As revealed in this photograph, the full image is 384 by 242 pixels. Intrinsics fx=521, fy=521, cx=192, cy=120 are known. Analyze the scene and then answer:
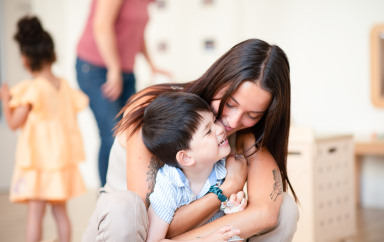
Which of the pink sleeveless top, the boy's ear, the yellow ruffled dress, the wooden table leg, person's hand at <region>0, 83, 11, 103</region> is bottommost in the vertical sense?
the wooden table leg

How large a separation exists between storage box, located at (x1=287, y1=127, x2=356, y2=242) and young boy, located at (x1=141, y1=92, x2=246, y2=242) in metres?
0.88

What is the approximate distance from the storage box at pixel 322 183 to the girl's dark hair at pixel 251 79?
0.84 meters

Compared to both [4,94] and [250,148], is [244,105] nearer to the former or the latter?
[250,148]

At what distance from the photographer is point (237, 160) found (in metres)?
1.42

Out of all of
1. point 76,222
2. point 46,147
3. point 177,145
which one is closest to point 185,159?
point 177,145

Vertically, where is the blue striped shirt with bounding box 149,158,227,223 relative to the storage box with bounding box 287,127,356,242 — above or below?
above

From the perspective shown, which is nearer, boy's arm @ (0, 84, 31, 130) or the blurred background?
boy's arm @ (0, 84, 31, 130)

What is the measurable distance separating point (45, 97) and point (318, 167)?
1208 mm

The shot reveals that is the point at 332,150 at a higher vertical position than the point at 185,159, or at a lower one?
lower

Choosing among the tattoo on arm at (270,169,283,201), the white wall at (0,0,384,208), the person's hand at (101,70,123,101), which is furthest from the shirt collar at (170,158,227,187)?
the white wall at (0,0,384,208)

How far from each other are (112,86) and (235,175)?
98 cm

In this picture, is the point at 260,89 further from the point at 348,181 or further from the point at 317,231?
the point at 348,181

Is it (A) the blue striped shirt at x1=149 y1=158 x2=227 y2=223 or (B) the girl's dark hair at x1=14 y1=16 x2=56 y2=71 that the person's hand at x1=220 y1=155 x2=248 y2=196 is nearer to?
(A) the blue striped shirt at x1=149 y1=158 x2=227 y2=223

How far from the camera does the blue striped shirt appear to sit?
1268 mm
